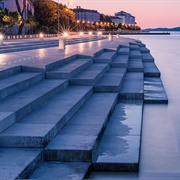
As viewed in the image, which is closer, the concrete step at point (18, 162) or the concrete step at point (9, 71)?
the concrete step at point (18, 162)

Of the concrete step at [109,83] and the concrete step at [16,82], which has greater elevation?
the concrete step at [16,82]

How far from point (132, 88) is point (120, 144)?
5.81m

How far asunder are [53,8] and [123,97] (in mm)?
69948

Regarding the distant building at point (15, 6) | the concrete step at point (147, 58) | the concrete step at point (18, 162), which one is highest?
the distant building at point (15, 6)

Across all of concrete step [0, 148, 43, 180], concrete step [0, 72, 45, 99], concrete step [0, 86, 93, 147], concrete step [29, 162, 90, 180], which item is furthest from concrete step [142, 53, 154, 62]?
concrete step [0, 148, 43, 180]

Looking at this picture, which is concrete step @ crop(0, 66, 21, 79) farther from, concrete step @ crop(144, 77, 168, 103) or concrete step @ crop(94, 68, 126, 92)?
concrete step @ crop(144, 77, 168, 103)

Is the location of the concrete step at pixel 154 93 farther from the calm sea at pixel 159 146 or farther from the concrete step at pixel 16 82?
the concrete step at pixel 16 82

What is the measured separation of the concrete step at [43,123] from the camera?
5.96m

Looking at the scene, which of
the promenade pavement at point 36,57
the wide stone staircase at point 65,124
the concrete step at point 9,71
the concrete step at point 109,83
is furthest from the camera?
the promenade pavement at point 36,57

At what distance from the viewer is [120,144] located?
272 inches

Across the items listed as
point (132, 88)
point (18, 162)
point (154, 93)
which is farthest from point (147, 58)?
point (18, 162)

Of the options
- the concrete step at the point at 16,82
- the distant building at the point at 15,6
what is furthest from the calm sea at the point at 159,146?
the distant building at the point at 15,6

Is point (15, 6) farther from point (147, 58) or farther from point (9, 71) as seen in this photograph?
point (9, 71)

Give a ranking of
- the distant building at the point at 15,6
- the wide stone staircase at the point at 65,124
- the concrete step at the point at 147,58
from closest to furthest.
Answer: the wide stone staircase at the point at 65,124
the concrete step at the point at 147,58
the distant building at the point at 15,6
